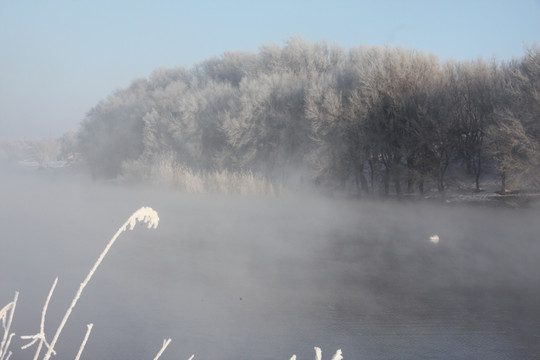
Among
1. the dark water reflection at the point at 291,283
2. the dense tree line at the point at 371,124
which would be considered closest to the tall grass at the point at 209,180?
the dense tree line at the point at 371,124

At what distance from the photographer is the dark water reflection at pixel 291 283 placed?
741cm

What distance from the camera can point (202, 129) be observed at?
3297 centimetres

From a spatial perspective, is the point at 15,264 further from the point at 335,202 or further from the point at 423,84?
the point at 423,84

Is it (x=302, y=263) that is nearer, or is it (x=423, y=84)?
(x=302, y=263)

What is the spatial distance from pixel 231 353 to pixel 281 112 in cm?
2263

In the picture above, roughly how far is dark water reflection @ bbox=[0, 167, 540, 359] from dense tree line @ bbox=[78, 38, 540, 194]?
3141 mm

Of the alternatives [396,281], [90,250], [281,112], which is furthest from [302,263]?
[281,112]

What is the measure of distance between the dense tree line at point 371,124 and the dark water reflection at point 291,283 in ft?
10.3

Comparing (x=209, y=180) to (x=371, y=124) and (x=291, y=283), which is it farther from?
(x=291, y=283)

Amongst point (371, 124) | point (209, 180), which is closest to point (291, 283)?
point (371, 124)

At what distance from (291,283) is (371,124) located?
14.8 meters

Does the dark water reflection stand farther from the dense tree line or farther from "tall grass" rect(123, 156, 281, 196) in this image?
"tall grass" rect(123, 156, 281, 196)

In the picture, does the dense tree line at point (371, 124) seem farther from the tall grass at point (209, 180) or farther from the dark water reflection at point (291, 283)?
the dark water reflection at point (291, 283)

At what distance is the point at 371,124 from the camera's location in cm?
2405
